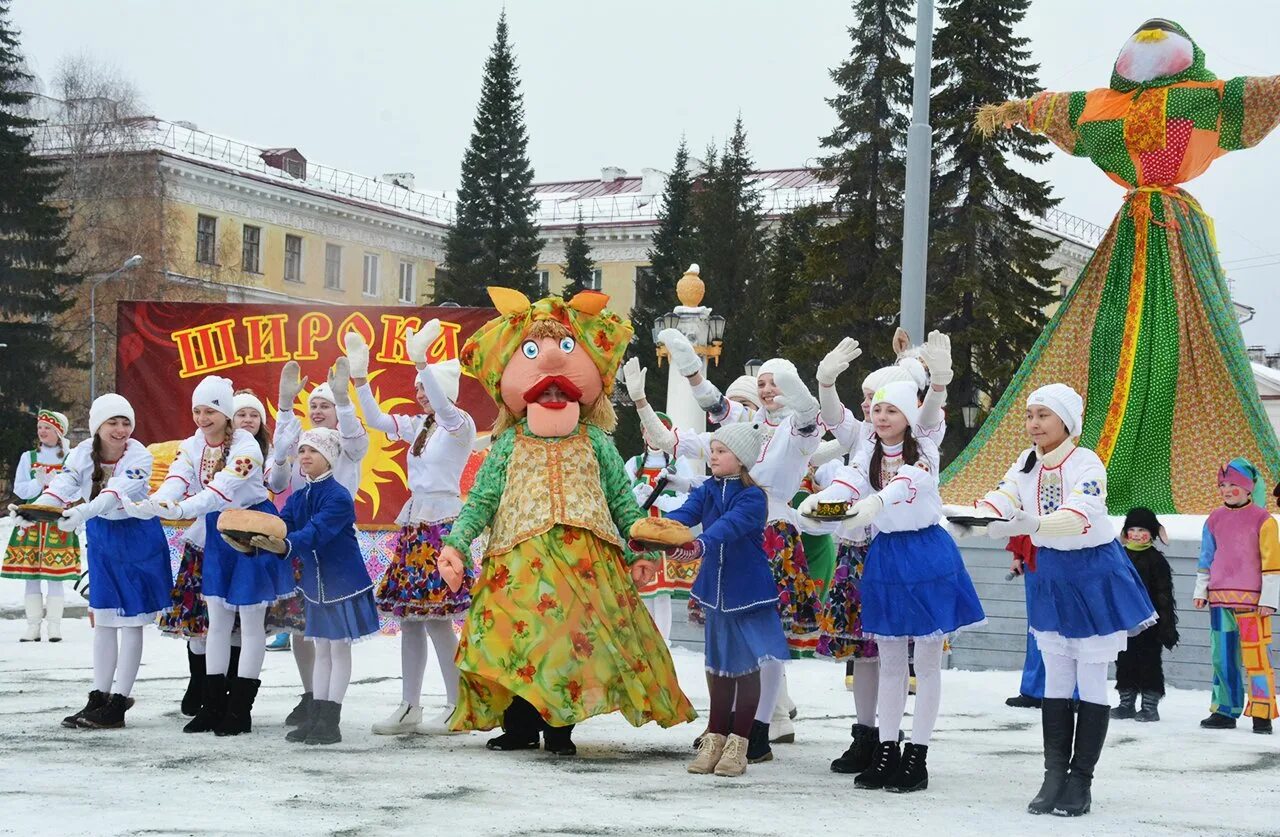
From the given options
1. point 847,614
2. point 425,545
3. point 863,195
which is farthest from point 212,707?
point 863,195

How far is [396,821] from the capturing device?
561 centimetres

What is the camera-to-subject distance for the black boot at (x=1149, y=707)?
9.58 m

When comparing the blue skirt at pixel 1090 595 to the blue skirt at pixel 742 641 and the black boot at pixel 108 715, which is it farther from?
the black boot at pixel 108 715

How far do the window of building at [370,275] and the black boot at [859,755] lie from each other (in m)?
46.4

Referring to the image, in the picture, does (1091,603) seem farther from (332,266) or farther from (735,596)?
(332,266)

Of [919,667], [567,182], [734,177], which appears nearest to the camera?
[919,667]

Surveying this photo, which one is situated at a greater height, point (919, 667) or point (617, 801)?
point (919, 667)

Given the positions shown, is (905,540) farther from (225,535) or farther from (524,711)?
(225,535)

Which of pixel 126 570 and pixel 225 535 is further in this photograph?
pixel 126 570

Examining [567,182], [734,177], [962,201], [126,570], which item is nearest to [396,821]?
[126,570]

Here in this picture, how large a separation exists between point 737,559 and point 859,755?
104 centimetres

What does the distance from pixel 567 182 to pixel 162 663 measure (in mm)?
52139

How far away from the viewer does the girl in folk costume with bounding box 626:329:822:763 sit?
7.44 m

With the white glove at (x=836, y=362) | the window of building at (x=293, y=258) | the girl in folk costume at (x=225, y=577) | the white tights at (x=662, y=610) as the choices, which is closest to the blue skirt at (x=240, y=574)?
the girl in folk costume at (x=225, y=577)
